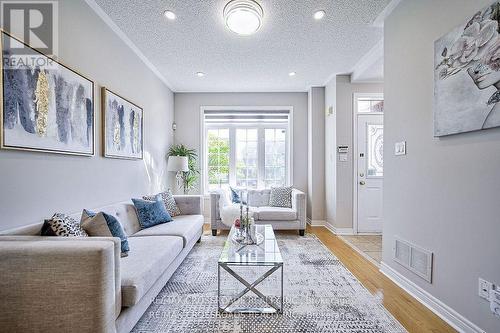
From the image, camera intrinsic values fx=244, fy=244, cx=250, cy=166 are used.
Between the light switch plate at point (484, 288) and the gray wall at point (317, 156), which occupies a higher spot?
the gray wall at point (317, 156)

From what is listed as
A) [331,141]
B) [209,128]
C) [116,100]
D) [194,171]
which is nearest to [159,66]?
[116,100]

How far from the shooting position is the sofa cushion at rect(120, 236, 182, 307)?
1513mm

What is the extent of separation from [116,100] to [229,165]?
2.70 meters

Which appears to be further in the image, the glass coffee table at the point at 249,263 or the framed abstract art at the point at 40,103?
the glass coffee table at the point at 249,263

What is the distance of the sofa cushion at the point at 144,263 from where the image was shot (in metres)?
1.51

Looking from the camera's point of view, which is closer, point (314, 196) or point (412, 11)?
point (412, 11)

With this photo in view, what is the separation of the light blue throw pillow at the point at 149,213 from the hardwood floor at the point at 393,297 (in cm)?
231

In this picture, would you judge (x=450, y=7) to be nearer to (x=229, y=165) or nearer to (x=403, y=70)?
(x=403, y=70)

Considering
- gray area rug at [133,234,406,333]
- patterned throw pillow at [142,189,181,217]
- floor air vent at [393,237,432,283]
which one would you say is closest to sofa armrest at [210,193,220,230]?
patterned throw pillow at [142,189,181,217]

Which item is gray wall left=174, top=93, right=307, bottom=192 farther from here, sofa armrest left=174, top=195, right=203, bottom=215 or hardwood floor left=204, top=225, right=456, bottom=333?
hardwood floor left=204, top=225, right=456, bottom=333

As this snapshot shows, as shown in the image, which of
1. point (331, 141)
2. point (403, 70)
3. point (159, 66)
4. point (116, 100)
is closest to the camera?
point (403, 70)

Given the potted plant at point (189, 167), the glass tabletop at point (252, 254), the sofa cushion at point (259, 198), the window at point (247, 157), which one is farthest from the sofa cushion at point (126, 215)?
the window at point (247, 157)

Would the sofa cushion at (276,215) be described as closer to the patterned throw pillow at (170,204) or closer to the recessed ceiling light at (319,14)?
the patterned throw pillow at (170,204)

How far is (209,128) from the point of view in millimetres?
5219
